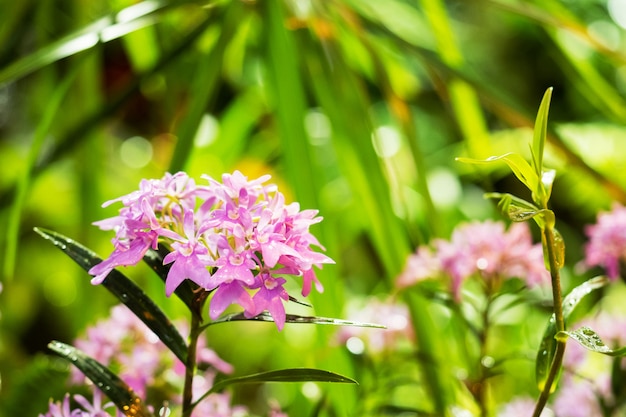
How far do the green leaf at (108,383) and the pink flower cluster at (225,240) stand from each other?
7cm

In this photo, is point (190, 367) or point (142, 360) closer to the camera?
point (190, 367)

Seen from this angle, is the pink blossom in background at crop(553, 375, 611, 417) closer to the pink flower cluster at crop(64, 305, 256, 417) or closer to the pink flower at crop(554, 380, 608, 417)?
the pink flower at crop(554, 380, 608, 417)

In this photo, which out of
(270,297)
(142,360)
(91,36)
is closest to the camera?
(270,297)

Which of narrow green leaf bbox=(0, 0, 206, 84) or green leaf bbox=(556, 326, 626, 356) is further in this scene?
narrow green leaf bbox=(0, 0, 206, 84)

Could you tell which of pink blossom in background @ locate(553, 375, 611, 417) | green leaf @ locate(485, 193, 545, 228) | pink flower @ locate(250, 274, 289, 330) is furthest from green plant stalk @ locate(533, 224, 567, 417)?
pink blossom in background @ locate(553, 375, 611, 417)

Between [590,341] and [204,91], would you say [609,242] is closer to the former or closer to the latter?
[590,341]

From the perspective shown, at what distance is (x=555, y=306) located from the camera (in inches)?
13.6

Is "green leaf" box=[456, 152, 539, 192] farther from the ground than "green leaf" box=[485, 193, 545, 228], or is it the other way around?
"green leaf" box=[456, 152, 539, 192]

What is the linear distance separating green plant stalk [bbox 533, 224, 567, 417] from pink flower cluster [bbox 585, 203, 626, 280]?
0.60ft

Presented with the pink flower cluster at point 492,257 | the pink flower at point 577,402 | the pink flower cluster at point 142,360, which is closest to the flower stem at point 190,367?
the pink flower cluster at point 142,360

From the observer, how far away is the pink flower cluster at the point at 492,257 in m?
0.54

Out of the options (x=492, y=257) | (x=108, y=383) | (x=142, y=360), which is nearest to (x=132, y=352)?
(x=142, y=360)

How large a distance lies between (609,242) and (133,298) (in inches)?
13.8

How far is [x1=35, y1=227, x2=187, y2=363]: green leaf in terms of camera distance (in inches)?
14.5
